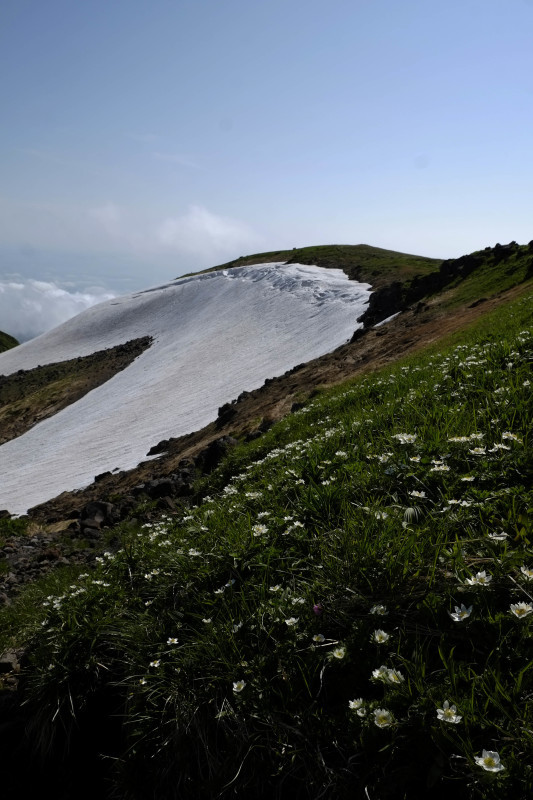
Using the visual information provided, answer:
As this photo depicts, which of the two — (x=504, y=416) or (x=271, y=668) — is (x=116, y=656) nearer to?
(x=271, y=668)

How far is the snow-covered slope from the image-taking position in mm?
24344

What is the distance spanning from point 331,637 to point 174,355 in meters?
41.1

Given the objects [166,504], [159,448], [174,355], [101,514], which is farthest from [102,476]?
[174,355]

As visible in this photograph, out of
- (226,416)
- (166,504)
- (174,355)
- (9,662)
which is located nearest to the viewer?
(9,662)

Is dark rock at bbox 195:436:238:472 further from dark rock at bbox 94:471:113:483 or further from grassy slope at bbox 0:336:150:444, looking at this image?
grassy slope at bbox 0:336:150:444

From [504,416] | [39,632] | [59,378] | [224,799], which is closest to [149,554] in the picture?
[39,632]

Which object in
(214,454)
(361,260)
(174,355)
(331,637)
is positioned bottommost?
(214,454)

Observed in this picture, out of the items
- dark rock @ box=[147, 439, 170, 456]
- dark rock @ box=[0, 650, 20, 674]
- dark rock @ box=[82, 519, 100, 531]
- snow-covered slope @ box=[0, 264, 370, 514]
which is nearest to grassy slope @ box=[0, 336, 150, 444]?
snow-covered slope @ box=[0, 264, 370, 514]

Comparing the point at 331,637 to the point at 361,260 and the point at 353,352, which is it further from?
the point at 361,260

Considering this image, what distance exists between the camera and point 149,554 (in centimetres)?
544

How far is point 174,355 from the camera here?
1702 inches

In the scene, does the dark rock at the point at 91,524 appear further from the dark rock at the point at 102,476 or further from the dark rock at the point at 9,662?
the dark rock at the point at 102,476

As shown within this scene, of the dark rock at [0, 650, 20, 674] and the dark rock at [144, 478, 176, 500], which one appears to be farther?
the dark rock at [144, 478, 176, 500]

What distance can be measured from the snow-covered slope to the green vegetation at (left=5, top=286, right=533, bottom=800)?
16.1 metres
